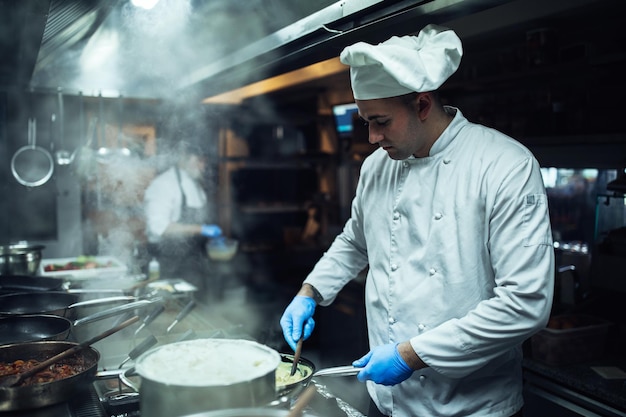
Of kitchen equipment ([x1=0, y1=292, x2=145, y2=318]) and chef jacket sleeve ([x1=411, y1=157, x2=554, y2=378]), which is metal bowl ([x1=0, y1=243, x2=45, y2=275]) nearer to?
kitchen equipment ([x1=0, y1=292, x2=145, y2=318])

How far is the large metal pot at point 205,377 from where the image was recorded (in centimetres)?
102

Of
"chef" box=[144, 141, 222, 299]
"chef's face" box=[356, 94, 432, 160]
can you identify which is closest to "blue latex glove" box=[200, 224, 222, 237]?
"chef" box=[144, 141, 222, 299]

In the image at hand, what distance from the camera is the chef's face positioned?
1937mm

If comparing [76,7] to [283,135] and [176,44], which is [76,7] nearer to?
[176,44]

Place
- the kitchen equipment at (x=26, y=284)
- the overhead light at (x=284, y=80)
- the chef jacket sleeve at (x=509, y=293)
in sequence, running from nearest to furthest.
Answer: the chef jacket sleeve at (x=509, y=293) < the kitchen equipment at (x=26, y=284) < the overhead light at (x=284, y=80)

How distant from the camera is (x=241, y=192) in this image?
6.66 metres

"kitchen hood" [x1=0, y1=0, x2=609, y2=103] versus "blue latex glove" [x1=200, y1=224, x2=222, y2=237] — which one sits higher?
"kitchen hood" [x1=0, y1=0, x2=609, y2=103]

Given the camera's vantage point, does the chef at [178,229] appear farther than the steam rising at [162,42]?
Yes

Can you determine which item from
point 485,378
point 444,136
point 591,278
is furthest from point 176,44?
point 591,278

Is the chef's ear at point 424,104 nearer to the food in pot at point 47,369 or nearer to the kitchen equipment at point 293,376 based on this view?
the kitchen equipment at point 293,376

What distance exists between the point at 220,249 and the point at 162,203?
0.90 meters

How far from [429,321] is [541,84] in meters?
2.73

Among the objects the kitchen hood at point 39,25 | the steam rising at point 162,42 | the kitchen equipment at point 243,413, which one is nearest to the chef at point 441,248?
the steam rising at point 162,42

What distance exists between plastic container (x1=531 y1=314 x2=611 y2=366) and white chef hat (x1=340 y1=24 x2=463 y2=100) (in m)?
1.97
